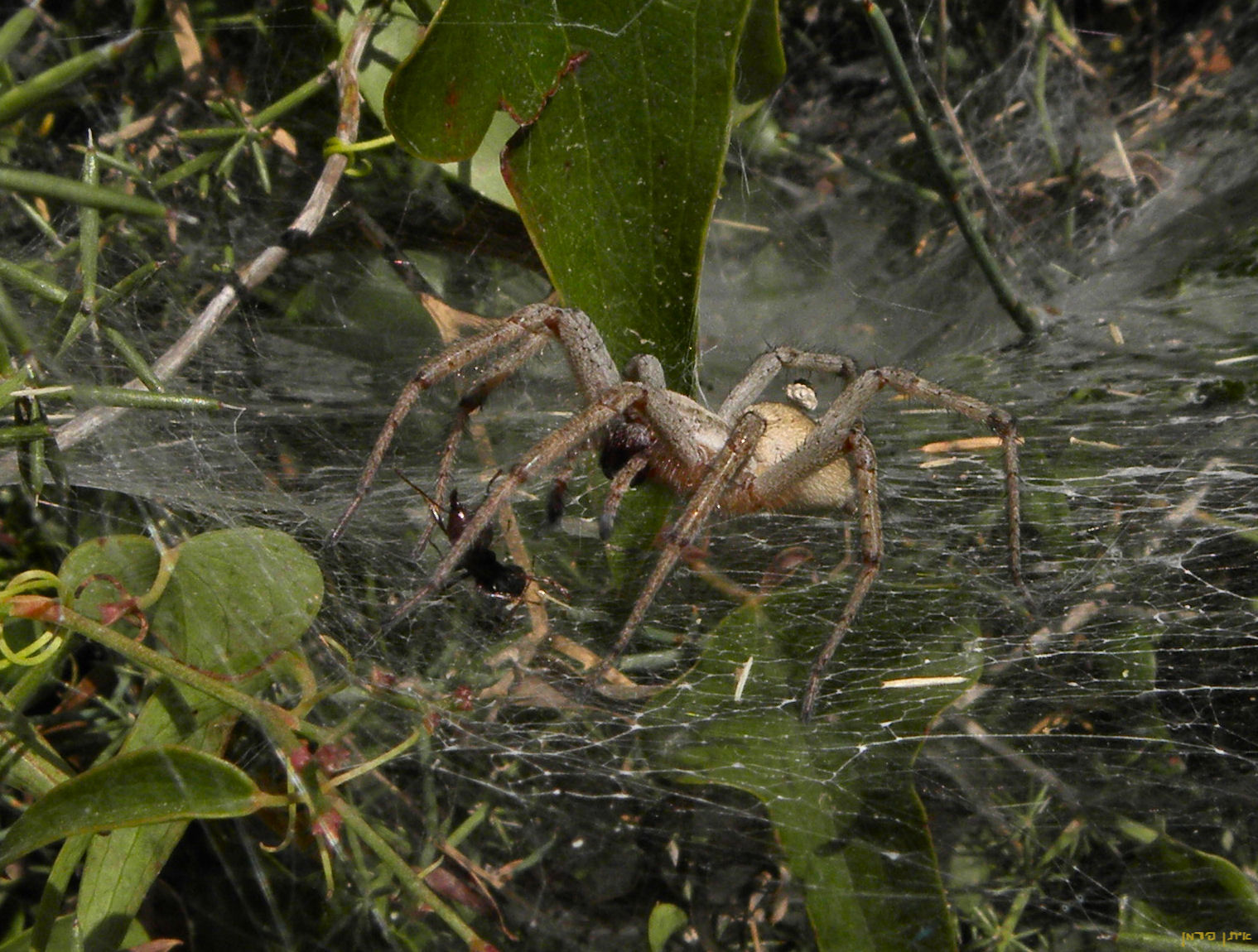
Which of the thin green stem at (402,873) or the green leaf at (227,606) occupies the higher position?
the green leaf at (227,606)

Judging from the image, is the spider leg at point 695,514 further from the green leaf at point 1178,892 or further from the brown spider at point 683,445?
the green leaf at point 1178,892

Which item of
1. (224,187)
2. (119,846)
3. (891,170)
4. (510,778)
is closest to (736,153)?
(891,170)

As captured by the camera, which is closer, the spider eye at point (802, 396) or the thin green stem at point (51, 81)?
the thin green stem at point (51, 81)

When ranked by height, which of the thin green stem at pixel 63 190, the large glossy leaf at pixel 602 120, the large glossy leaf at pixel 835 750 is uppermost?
the thin green stem at pixel 63 190

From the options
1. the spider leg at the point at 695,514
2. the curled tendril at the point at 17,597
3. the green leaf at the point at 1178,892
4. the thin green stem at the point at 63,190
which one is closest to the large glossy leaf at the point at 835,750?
the spider leg at the point at 695,514

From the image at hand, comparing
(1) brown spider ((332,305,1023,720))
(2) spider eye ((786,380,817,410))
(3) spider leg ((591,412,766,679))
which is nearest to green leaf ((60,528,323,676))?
(1) brown spider ((332,305,1023,720))

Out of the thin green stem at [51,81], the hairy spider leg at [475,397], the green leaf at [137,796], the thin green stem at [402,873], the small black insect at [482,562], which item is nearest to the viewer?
the thin green stem at [51,81]

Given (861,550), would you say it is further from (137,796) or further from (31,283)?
(31,283)
